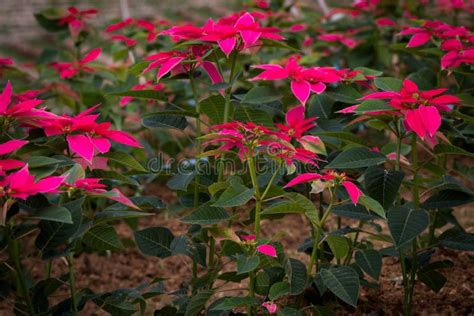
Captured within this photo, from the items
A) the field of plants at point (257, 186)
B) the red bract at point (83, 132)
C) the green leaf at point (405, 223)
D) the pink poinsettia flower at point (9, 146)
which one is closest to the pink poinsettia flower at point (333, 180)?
the field of plants at point (257, 186)

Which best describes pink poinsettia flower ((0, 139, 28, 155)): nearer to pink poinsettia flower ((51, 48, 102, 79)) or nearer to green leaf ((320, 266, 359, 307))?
green leaf ((320, 266, 359, 307))

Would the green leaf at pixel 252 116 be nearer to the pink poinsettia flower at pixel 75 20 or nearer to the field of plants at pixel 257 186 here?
the field of plants at pixel 257 186

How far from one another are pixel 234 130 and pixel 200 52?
0.80 feet

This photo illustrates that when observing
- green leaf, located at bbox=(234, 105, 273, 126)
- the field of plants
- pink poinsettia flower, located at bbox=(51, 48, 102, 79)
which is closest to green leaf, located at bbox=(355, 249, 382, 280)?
the field of plants

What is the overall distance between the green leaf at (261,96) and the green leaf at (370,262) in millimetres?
383

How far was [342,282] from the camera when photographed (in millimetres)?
1292

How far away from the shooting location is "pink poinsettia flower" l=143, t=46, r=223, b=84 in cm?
137

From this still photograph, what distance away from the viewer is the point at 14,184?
3.62ft

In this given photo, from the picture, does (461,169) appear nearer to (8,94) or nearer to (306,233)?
(306,233)

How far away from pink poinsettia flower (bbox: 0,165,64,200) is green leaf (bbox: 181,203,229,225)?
27cm

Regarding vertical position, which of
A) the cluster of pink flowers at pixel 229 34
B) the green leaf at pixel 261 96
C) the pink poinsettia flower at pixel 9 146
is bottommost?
the green leaf at pixel 261 96

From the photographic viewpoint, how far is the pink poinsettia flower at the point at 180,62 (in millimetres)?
1365

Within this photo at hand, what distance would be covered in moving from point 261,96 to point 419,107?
0.37 metres

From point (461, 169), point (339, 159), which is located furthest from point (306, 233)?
point (339, 159)
